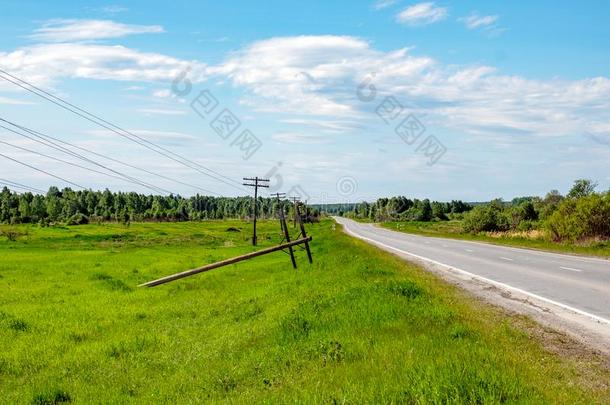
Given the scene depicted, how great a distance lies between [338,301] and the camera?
1399 cm

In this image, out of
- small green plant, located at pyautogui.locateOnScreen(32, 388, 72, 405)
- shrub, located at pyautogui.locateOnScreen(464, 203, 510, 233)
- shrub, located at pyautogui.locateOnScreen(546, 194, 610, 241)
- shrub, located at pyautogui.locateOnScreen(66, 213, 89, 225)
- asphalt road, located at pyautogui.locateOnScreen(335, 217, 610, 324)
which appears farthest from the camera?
shrub, located at pyautogui.locateOnScreen(66, 213, 89, 225)

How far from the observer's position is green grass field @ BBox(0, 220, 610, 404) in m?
6.59

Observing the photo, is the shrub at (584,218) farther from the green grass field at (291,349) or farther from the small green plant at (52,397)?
the small green plant at (52,397)

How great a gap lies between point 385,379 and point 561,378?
2.20 m

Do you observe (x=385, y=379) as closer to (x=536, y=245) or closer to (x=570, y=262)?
(x=570, y=262)

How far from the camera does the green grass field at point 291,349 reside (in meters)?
6.59

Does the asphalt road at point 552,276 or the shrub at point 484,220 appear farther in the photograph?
the shrub at point 484,220

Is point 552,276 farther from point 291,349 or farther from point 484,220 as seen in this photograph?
point 484,220

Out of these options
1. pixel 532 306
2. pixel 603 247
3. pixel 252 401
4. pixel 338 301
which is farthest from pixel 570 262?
pixel 252 401

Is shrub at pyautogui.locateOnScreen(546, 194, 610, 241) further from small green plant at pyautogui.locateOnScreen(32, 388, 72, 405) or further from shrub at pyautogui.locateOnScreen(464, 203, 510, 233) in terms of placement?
small green plant at pyautogui.locateOnScreen(32, 388, 72, 405)

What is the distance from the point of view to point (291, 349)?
9.88 metres

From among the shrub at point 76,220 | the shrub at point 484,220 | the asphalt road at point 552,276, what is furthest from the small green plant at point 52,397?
the shrub at point 76,220

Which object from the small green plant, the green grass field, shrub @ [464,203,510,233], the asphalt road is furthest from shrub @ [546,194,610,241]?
the small green plant

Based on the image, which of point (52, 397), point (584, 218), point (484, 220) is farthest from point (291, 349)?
point (484, 220)
